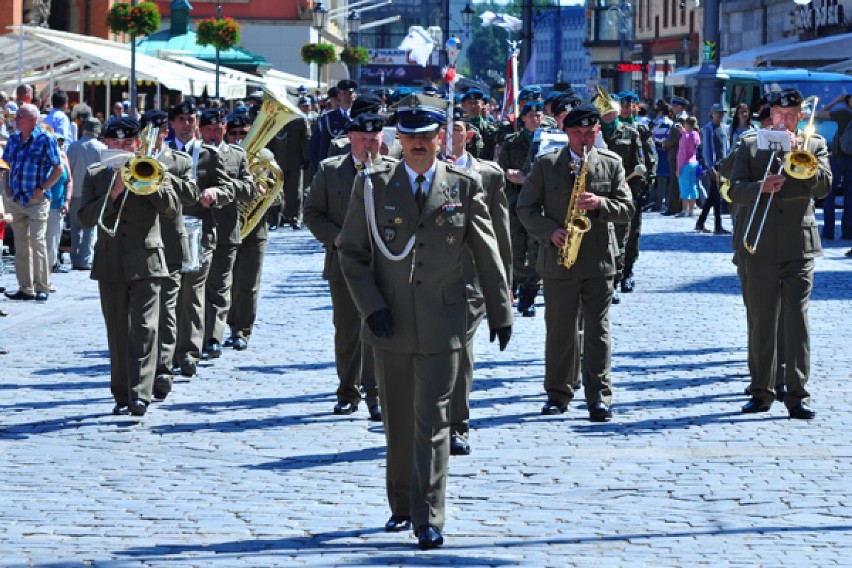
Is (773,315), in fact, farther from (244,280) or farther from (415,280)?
(244,280)

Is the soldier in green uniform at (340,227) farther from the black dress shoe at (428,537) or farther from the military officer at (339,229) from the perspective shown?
the black dress shoe at (428,537)

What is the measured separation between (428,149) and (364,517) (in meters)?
1.71

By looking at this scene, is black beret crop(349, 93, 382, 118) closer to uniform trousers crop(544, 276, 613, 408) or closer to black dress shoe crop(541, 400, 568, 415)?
uniform trousers crop(544, 276, 613, 408)

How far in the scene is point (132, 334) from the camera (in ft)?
37.4

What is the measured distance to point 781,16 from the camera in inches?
2360

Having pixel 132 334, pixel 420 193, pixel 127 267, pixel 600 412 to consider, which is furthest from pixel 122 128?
pixel 420 193

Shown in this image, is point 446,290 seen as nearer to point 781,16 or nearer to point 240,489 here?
point 240,489

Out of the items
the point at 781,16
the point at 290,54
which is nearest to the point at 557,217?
the point at 781,16

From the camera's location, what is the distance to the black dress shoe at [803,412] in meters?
11.2

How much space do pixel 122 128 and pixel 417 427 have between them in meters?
4.34

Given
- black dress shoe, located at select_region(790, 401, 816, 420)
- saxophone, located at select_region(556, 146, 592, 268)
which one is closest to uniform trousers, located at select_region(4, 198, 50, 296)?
saxophone, located at select_region(556, 146, 592, 268)

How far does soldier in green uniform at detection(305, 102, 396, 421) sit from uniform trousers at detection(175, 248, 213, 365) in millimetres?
1797

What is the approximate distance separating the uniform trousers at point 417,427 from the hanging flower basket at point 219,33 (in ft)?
98.5

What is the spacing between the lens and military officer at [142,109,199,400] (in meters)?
12.0
